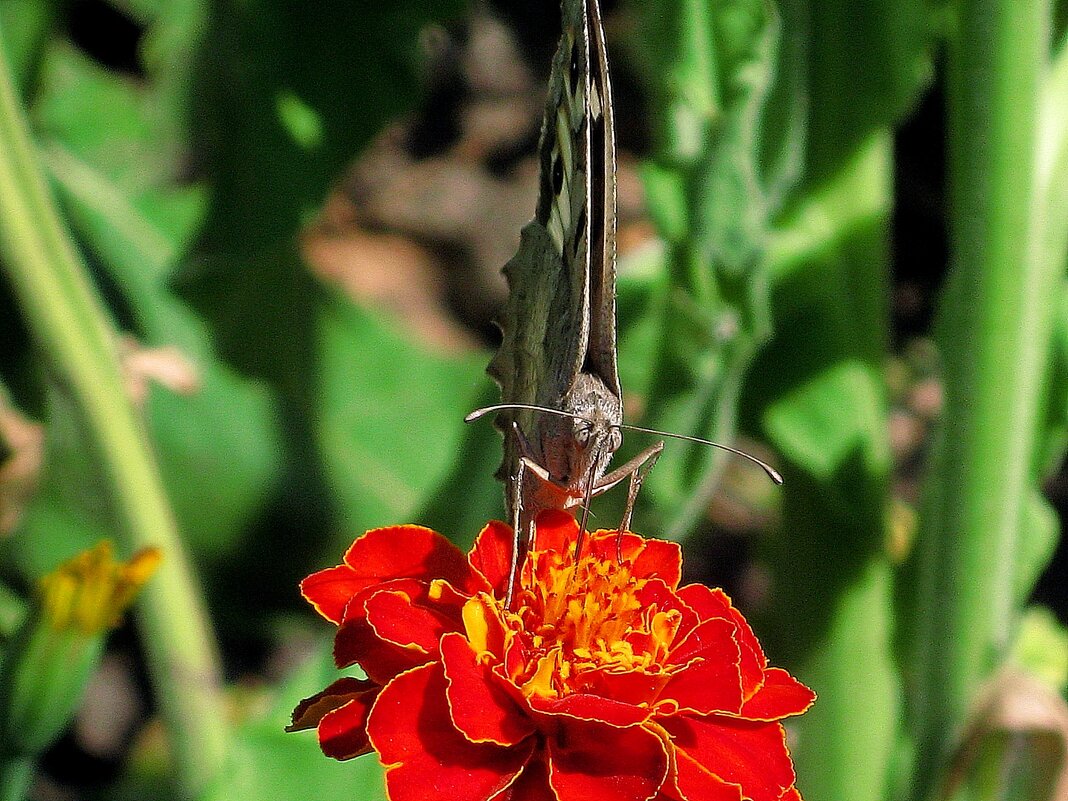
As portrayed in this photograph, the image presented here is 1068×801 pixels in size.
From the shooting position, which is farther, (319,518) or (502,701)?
(319,518)

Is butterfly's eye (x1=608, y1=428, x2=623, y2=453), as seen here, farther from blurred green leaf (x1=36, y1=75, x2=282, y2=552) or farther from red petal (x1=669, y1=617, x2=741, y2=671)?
blurred green leaf (x1=36, y1=75, x2=282, y2=552)

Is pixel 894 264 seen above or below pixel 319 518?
above

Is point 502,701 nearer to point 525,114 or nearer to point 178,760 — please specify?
point 178,760

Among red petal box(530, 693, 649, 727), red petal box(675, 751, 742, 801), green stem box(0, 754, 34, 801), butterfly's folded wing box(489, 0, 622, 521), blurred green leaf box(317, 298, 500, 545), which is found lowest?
blurred green leaf box(317, 298, 500, 545)

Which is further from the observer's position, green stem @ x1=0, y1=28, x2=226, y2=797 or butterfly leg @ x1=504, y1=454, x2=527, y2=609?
green stem @ x1=0, y1=28, x2=226, y2=797

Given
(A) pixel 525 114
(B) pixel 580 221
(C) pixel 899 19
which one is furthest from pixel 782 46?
(A) pixel 525 114

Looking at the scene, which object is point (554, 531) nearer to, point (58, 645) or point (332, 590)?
point (332, 590)

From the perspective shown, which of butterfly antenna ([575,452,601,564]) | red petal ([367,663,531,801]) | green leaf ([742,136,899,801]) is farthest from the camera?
green leaf ([742,136,899,801])

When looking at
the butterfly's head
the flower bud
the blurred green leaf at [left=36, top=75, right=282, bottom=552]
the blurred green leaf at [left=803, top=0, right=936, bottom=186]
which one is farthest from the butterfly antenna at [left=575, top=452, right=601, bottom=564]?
the blurred green leaf at [left=36, top=75, right=282, bottom=552]
